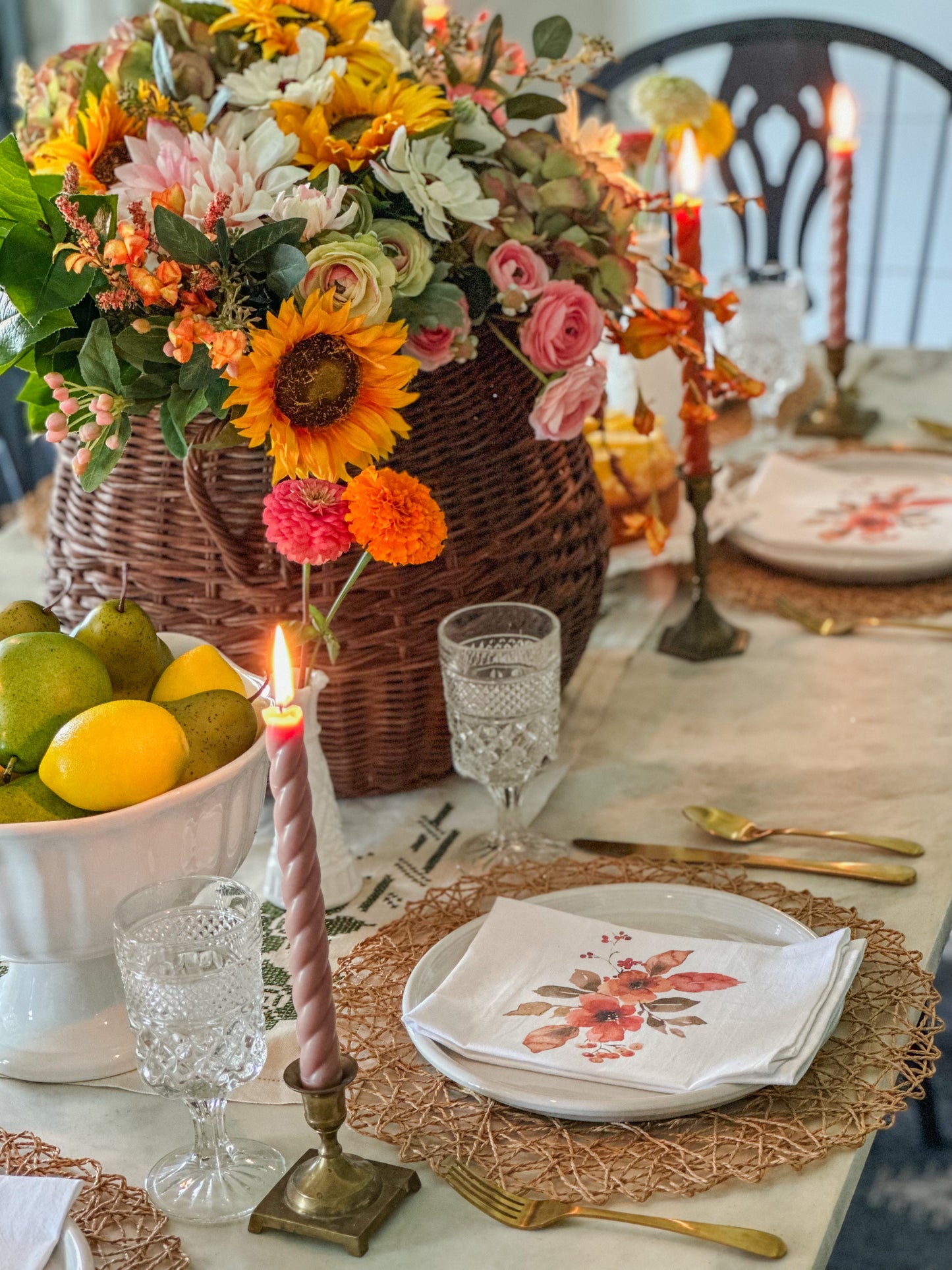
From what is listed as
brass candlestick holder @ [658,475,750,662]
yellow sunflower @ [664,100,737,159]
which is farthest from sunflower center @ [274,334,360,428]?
yellow sunflower @ [664,100,737,159]

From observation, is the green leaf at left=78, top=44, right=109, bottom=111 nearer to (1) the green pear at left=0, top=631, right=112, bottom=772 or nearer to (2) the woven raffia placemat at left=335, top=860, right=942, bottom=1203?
(1) the green pear at left=0, top=631, right=112, bottom=772

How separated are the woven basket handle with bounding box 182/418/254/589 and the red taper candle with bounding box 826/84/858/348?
94cm

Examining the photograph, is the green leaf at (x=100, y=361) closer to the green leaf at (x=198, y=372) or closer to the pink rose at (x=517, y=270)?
the green leaf at (x=198, y=372)

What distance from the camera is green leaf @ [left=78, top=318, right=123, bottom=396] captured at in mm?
851

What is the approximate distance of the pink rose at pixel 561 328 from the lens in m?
0.99

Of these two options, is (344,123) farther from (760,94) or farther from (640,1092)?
(760,94)

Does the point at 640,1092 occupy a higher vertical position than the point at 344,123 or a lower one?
lower

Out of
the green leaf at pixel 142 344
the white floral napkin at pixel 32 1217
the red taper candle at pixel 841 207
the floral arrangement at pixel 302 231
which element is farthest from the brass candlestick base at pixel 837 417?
the white floral napkin at pixel 32 1217

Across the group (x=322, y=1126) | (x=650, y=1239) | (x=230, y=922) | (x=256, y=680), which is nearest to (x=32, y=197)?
(x=256, y=680)

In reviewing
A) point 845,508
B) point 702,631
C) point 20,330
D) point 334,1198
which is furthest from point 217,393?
point 845,508

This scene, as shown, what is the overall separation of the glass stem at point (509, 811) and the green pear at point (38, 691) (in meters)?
0.31

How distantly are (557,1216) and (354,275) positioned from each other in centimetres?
52

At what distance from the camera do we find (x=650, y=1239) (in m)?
0.68

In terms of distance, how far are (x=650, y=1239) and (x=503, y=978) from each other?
→ 20 cm
